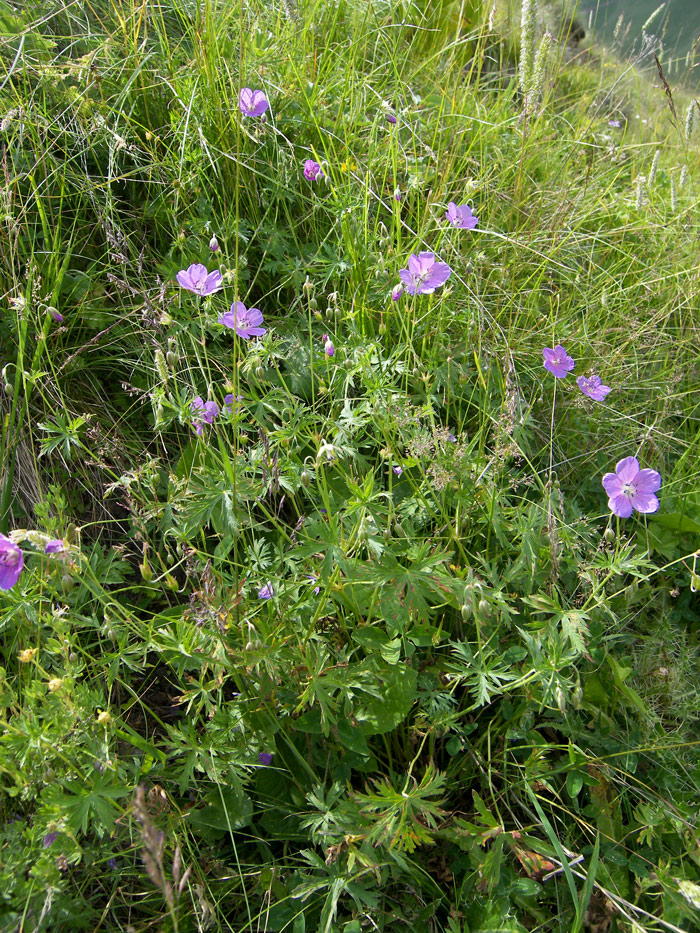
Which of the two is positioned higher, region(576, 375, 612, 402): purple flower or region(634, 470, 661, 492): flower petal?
region(634, 470, 661, 492): flower petal

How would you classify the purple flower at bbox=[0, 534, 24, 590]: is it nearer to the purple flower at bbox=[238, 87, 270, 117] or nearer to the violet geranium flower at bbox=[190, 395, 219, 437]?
the violet geranium flower at bbox=[190, 395, 219, 437]

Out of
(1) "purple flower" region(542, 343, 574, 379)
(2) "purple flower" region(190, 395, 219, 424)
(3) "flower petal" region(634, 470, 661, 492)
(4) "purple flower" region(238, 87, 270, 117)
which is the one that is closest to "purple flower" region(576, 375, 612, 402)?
(1) "purple flower" region(542, 343, 574, 379)

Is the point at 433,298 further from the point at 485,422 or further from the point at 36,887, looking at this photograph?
the point at 36,887

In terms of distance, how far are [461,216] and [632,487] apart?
100 centimetres

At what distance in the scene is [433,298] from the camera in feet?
7.20

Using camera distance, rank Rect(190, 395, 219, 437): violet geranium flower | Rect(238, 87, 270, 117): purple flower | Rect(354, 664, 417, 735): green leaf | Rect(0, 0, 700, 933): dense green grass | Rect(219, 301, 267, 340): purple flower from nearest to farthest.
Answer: Rect(0, 0, 700, 933): dense green grass < Rect(354, 664, 417, 735): green leaf < Rect(190, 395, 219, 437): violet geranium flower < Rect(219, 301, 267, 340): purple flower < Rect(238, 87, 270, 117): purple flower

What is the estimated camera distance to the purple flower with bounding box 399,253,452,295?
1.87 metres

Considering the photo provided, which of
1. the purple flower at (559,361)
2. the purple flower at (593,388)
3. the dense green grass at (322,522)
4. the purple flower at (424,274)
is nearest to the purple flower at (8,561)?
the dense green grass at (322,522)

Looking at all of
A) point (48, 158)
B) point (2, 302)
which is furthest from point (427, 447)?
point (48, 158)

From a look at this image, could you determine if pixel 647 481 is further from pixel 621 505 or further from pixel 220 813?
pixel 220 813

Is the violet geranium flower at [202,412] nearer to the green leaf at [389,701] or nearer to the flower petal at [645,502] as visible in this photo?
the green leaf at [389,701]

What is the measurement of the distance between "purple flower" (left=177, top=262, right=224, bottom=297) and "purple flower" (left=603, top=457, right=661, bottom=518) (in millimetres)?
1129

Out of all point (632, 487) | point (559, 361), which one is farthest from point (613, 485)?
point (559, 361)

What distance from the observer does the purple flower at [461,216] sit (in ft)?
6.81
